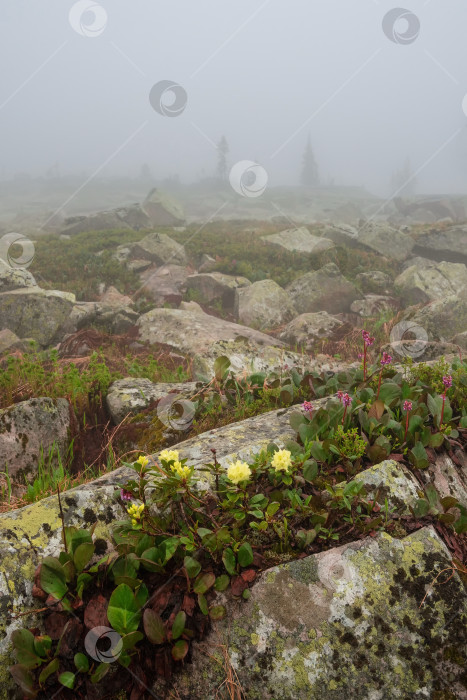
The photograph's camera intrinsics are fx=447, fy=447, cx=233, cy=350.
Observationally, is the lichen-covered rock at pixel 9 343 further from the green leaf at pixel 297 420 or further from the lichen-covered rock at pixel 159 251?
the lichen-covered rock at pixel 159 251

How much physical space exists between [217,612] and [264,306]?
49.2 feet

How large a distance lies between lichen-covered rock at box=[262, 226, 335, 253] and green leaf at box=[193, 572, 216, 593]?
2302cm

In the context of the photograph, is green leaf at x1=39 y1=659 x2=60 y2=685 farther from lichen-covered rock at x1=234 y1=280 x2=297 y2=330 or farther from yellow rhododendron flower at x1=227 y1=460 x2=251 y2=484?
lichen-covered rock at x1=234 y1=280 x2=297 y2=330

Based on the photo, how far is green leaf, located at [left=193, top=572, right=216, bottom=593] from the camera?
2.35m

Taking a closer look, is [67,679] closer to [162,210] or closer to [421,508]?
[421,508]

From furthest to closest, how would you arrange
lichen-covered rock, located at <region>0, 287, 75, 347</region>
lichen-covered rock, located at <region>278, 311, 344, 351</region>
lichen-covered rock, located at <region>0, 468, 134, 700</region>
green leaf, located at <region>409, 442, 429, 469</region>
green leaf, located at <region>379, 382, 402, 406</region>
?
lichen-covered rock, located at <region>278, 311, 344, 351</region> < lichen-covered rock, located at <region>0, 287, 75, 347</region> < green leaf, located at <region>379, 382, 402, 406</region> < green leaf, located at <region>409, 442, 429, 469</region> < lichen-covered rock, located at <region>0, 468, 134, 700</region>

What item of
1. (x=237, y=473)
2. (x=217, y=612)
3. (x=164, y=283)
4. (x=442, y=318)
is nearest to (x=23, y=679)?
(x=217, y=612)

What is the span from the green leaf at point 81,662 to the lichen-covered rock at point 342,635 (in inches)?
17.7

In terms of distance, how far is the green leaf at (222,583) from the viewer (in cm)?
241

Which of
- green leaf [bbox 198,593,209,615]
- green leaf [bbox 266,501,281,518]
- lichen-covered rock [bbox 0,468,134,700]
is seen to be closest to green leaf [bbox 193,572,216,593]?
green leaf [bbox 198,593,209,615]

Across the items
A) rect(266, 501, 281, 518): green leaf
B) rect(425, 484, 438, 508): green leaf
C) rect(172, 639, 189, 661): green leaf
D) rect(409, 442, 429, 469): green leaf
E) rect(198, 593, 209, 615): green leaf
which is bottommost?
rect(172, 639, 189, 661): green leaf

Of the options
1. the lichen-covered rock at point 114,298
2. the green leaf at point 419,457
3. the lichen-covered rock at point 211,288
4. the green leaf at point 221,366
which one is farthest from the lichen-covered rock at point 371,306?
the green leaf at point 419,457

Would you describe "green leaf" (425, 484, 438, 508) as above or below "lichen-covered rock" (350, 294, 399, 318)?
below

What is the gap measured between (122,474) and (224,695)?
1786mm
